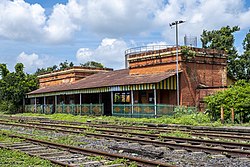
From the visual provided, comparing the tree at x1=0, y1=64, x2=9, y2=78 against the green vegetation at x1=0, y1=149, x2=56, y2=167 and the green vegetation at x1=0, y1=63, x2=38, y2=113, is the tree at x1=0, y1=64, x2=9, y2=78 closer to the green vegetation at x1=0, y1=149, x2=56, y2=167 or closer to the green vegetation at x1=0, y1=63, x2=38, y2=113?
the green vegetation at x1=0, y1=63, x2=38, y2=113

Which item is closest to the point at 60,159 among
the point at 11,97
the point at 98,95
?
the point at 98,95

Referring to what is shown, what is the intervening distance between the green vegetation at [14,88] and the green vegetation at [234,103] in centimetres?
3019

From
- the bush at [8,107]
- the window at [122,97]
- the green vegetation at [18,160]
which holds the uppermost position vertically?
the window at [122,97]

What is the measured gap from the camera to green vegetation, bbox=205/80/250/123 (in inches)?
885

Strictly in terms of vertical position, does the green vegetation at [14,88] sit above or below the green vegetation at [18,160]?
above

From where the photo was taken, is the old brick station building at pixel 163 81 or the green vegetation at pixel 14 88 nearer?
the old brick station building at pixel 163 81

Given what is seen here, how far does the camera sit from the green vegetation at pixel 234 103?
2247 cm

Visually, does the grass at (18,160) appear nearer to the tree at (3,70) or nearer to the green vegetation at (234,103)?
the green vegetation at (234,103)

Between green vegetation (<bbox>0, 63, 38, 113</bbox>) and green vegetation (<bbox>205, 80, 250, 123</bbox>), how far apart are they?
1188 inches

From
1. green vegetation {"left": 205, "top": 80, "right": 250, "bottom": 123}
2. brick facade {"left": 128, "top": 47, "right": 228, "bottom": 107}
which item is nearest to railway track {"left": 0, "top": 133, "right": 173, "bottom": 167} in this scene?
green vegetation {"left": 205, "top": 80, "right": 250, "bottom": 123}

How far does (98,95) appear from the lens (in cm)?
3984

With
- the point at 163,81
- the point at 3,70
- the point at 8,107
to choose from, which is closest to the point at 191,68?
the point at 163,81

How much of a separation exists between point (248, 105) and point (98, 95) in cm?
2018

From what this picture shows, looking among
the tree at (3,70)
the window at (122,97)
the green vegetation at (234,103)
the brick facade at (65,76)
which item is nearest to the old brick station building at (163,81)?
the window at (122,97)
